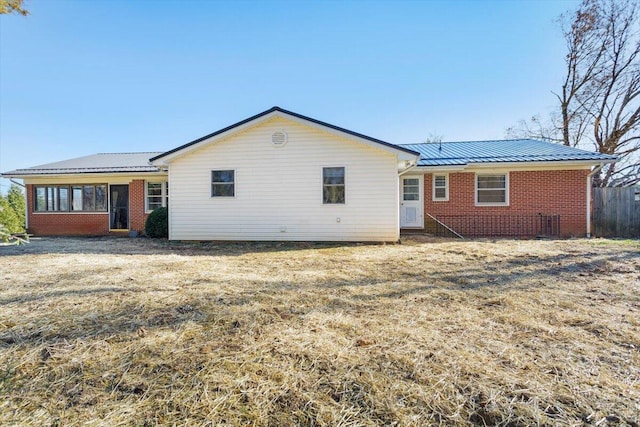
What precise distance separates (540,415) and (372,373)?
3.16ft

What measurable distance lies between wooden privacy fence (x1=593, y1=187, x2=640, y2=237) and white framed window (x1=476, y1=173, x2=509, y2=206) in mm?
3674

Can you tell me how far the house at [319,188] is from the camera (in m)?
9.34

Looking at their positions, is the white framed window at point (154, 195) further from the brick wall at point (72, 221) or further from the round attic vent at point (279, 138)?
the round attic vent at point (279, 138)

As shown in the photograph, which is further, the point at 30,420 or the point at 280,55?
the point at 280,55

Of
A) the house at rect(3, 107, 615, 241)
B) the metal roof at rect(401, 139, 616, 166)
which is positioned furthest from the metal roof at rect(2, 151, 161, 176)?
the metal roof at rect(401, 139, 616, 166)

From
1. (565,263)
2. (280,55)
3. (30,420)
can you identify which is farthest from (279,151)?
(30,420)

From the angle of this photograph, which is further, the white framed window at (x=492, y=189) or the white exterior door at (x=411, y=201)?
the white exterior door at (x=411, y=201)

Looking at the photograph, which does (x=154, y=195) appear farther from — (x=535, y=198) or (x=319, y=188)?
(x=535, y=198)

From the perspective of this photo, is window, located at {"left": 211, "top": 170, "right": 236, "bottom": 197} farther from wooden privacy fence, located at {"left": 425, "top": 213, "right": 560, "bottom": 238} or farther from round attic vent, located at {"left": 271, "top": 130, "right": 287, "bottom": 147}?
wooden privacy fence, located at {"left": 425, "top": 213, "right": 560, "bottom": 238}

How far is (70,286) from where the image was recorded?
14.1ft

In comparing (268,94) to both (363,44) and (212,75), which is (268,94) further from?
(363,44)

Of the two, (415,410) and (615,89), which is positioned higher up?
(615,89)

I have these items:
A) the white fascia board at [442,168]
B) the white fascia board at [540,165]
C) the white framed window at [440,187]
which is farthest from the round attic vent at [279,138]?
the white fascia board at [540,165]

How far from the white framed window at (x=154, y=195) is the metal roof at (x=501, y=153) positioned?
11237 millimetres
